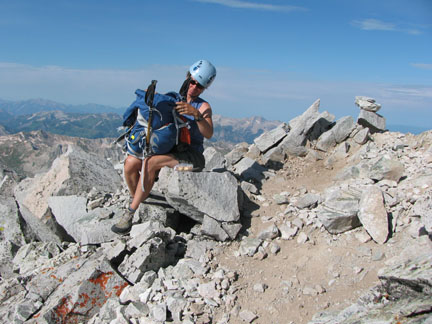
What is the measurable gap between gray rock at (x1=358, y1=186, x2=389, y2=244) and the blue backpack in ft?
14.1

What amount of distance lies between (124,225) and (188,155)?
7.59ft

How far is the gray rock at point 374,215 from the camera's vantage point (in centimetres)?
620

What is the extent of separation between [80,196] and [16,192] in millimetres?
2870

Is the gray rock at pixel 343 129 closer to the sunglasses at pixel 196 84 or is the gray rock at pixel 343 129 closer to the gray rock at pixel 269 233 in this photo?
the gray rock at pixel 269 233

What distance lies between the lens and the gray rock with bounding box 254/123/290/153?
39.8ft

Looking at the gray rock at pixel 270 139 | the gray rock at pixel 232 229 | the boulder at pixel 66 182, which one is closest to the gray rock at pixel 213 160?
the gray rock at pixel 270 139

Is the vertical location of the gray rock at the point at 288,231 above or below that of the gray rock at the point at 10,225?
above

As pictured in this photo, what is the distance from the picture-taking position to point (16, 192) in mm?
10547

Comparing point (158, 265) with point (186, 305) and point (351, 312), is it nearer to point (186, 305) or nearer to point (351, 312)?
point (186, 305)

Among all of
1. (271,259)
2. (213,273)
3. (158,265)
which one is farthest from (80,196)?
(271,259)

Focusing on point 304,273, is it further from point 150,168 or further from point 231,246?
point 150,168

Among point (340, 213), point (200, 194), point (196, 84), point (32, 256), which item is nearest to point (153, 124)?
point (196, 84)

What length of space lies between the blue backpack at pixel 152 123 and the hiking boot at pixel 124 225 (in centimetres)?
149

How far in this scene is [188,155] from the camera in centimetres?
785
